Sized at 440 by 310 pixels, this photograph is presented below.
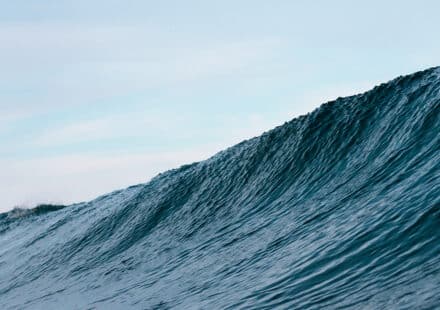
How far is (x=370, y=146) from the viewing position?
14680mm

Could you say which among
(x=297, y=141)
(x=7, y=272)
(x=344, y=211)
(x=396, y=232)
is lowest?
(x=396, y=232)

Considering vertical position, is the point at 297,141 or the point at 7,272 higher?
the point at 297,141

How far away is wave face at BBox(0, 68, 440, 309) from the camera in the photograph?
346 inches

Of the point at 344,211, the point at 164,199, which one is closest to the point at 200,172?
the point at 164,199

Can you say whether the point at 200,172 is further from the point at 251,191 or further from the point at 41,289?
the point at 41,289

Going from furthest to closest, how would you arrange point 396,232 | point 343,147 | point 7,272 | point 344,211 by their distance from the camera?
point 7,272, point 343,147, point 344,211, point 396,232

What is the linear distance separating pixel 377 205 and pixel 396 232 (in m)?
1.63

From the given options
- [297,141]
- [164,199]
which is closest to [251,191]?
[297,141]

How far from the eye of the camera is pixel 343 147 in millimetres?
15727

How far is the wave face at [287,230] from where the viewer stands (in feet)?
28.8

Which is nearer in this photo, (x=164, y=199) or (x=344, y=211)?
(x=344, y=211)

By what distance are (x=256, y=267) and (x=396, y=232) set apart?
8.93 feet

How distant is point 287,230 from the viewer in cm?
1256

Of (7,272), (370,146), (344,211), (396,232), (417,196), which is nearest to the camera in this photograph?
(396,232)
